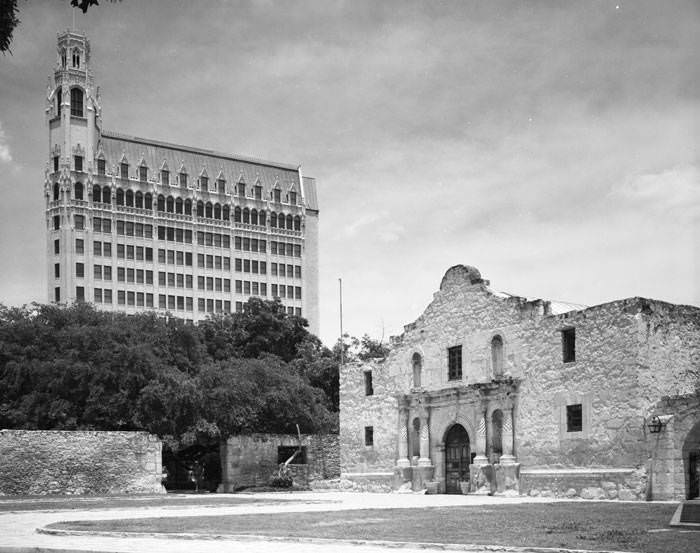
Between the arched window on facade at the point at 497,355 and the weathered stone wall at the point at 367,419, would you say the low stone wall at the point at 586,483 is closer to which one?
the arched window on facade at the point at 497,355

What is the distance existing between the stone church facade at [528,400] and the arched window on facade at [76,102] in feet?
267

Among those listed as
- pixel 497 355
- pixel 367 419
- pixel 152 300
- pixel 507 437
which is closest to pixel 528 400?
pixel 507 437

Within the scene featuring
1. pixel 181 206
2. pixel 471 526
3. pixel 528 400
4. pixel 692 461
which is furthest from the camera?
pixel 181 206

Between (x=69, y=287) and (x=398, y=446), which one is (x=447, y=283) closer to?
(x=398, y=446)

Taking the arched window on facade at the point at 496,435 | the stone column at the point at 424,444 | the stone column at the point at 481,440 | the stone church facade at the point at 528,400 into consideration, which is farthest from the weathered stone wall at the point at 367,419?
the arched window on facade at the point at 496,435

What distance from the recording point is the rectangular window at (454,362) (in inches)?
1517

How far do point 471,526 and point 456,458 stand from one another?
68.2 ft

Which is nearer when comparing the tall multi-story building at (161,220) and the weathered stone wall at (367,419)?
the weathered stone wall at (367,419)

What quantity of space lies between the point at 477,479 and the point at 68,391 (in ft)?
62.0

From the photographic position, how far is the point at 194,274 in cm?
12200

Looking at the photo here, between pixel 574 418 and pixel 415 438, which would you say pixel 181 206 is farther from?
pixel 574 418

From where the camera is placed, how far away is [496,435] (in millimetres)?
36281

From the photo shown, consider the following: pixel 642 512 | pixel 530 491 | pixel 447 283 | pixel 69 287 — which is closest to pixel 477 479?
pixel 530 491

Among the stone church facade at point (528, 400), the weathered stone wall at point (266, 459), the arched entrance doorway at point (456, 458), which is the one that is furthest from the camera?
the weathered stone wall at point (266, 459)
